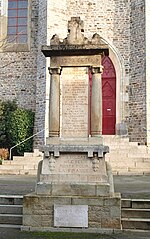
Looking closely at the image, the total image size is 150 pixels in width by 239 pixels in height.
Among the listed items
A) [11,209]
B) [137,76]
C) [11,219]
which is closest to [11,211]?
[11,209]

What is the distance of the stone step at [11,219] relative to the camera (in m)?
6.42

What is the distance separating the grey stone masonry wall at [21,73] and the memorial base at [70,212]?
12521mm

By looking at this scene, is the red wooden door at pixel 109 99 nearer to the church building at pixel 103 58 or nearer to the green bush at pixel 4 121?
the church building at pixel 103 58

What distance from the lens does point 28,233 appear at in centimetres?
577

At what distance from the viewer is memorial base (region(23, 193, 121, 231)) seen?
5898 mm

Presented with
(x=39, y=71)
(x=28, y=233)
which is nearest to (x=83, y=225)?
(x=28, y=233)

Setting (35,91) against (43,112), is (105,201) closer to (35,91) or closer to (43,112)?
(43,112)

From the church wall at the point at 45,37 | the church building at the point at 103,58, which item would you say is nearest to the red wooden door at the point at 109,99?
the church building at the point at 103,58

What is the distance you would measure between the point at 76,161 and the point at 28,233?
1487 mm

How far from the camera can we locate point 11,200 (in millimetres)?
6879

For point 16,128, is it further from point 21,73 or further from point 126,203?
point 126,203

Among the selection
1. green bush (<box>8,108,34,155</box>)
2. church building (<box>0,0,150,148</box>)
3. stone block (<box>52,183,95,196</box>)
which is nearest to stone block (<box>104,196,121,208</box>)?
stone block (<box>52,183,95,196</box>)

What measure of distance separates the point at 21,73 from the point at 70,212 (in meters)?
13.6

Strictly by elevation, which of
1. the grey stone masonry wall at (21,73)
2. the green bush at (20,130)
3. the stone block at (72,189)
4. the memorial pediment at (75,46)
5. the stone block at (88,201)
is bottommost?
the stone block at (88,201)
